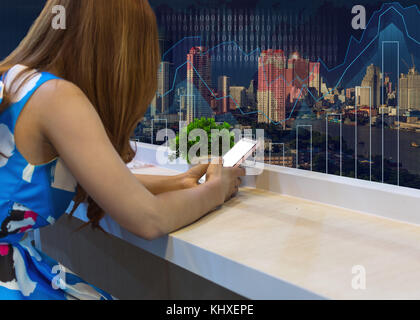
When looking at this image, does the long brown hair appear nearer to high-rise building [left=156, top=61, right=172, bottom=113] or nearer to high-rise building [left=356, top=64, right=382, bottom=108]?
high-rise building [left=156, top=61, right=172, bottom=113]

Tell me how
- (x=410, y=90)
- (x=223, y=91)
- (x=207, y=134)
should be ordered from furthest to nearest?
(x=410, y=90) < (x=223, y=91) < (x=207, y=134)

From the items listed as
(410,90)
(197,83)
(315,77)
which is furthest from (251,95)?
(410,90)

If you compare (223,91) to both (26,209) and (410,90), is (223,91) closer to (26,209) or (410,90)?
(410,90)

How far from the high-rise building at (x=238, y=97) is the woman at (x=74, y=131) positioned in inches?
84.6

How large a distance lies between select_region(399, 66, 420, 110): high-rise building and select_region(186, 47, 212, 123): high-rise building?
1.75 m

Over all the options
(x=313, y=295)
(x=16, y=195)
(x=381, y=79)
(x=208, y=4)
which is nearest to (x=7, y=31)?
(x=208, y=4)

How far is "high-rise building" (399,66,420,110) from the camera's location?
3762 mm

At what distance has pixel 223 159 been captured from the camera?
1267 millimetres

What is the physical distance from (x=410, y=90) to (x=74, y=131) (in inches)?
148

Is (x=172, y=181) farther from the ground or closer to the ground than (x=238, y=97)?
closer to the ground

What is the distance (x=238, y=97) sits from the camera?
3273 millimetres

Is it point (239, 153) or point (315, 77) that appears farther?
point (315, 77)

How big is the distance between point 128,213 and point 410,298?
1.57ft

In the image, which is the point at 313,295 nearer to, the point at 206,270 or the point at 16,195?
the point at 206,270
